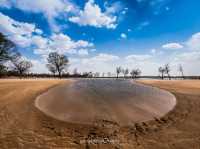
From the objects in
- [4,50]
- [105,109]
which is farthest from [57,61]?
[105,109]

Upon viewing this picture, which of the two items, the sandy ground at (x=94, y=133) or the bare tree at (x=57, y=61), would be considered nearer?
the sandy ground at (x=94, y=133)

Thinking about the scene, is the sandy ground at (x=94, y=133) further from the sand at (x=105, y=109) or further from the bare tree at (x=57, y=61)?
the bare tree at (x=57, y=61)

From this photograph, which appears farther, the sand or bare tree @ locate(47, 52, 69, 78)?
bare tree @ locate(47, 52, 69, 78)

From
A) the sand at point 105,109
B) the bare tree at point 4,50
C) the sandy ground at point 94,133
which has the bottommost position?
the sandy ground at point 94,133

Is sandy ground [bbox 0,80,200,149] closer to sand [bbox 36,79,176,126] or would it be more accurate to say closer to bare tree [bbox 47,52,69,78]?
sand [bbox 36,79,176,126]

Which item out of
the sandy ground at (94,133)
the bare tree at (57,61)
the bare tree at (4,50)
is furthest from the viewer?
the bare tree at (57,61)

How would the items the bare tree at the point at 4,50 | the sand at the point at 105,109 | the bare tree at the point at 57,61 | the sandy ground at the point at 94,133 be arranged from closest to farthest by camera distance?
the sandy ground at the point at 94,133, the sand at the point at 105,109, the bare tree at the point at 4,50, the bare tree at the point at 57,61

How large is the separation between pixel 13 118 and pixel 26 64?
59.2m

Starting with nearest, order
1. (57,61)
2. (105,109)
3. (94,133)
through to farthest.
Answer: (94,133), (105,109), (57,61)

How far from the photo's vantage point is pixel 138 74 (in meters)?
91.3

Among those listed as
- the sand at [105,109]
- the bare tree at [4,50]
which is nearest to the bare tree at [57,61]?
the bare tree at [4,50]

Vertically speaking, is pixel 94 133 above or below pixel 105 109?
below

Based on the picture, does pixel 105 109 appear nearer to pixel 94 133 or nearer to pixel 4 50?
pixel 94 133

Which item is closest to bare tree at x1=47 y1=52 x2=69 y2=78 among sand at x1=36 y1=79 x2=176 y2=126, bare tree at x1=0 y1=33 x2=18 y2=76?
bare tree at x1=0 y1=33 x2=18 y2=76
